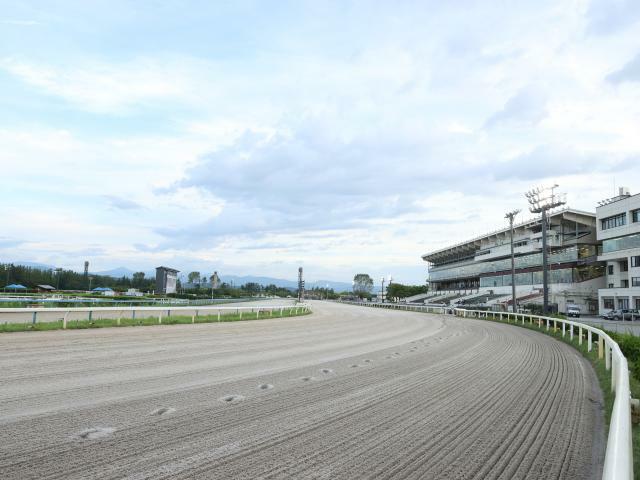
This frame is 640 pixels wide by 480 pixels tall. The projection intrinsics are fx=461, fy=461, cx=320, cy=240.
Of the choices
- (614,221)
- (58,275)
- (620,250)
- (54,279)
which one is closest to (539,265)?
(614,221)

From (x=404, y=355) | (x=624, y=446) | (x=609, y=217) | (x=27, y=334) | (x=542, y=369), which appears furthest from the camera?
(x=609, y=217)

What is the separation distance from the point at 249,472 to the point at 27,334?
1498 cm

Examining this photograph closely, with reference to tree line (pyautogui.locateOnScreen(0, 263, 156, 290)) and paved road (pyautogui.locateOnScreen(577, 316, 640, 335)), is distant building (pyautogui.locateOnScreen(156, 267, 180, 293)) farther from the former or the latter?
paved road (pyautogui.locateOnScreen(577, 316, 640, 335))

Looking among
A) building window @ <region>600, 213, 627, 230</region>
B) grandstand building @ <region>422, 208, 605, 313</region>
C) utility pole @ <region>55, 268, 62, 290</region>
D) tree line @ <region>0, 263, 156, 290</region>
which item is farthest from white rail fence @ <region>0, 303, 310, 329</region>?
utility pole @ <region>55, 268, 62, 290</region>

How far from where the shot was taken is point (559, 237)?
77500 millimetres

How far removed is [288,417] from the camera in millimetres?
6156

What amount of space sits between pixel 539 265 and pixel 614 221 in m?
17.5

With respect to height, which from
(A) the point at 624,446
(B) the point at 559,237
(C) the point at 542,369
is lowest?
(C) the point at 542,369

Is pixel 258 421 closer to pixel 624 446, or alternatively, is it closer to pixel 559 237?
pixel 624 446

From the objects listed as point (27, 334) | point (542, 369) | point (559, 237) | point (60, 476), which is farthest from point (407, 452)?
point (559, 237)

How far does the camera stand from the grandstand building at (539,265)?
68500 millimetres

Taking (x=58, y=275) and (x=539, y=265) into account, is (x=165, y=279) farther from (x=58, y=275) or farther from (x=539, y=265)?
(x=539, y=265)

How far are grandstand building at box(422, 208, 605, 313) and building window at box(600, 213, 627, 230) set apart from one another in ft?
20.3

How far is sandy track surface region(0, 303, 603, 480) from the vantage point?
453cm
